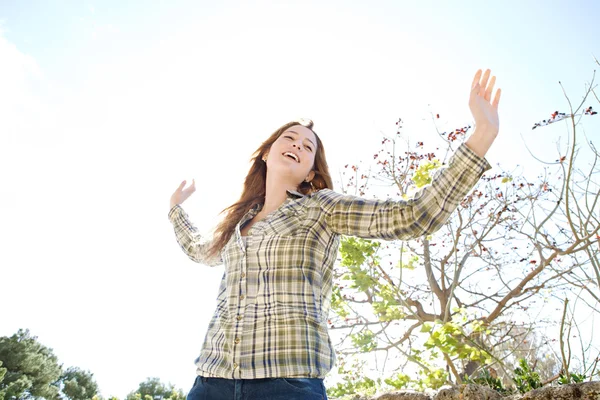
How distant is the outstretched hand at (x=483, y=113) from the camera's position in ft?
3.41

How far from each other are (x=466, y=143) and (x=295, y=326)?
2.09ft

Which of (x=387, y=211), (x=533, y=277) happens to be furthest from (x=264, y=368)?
(x=533, y=277)

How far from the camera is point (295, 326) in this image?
3.67ft

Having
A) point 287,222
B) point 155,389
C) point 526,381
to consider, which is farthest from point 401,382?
point 155,389

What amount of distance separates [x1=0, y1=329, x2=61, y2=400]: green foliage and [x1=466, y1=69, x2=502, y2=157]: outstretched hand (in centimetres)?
1143

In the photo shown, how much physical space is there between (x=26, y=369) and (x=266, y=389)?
1149cm

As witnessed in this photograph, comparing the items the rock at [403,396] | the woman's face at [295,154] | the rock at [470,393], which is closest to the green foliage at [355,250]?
the rock at [403,396]

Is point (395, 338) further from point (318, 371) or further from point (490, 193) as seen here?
point (318, 371)

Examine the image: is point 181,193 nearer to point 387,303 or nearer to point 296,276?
point 296,276

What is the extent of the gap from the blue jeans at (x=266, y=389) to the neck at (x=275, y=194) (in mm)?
692

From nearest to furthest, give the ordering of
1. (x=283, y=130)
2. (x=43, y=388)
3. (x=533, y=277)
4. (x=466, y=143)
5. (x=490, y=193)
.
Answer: (x=466, y=143) → (x=283, y=130) → (x=533, y=277) → (x=490, y=193) → (x=43, y=388)

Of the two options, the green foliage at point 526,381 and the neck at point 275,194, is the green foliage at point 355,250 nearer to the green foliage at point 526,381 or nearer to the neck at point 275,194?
the green foliage at point 526,381

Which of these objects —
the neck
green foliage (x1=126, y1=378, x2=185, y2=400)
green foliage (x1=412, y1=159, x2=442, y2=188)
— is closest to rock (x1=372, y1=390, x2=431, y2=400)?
green foliage (x1=412, y1=159, x2=442, y2=188)

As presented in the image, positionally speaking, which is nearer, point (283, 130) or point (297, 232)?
point (297, 232)
